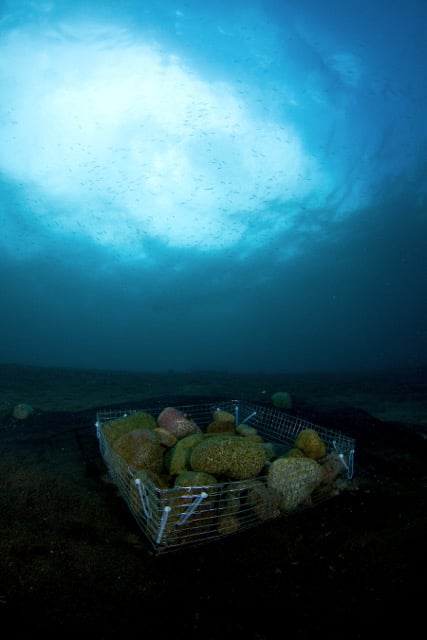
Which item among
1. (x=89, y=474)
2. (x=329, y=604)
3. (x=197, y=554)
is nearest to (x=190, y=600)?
(x=197, y=554)

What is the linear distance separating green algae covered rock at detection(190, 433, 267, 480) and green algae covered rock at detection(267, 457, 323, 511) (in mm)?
234

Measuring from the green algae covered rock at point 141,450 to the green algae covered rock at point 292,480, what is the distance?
1752mm

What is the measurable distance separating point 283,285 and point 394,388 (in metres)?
60.7

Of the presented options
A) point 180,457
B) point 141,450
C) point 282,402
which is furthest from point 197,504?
point 282,402

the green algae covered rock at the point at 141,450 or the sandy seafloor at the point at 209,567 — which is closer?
the sandy seafloor at the point at 209,567

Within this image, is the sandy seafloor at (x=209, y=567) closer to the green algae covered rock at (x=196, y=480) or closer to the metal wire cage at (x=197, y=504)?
the metal wire cage at (x=197, y=504)

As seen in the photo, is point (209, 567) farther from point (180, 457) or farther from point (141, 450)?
point (141, 450)

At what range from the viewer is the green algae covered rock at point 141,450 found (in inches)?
186

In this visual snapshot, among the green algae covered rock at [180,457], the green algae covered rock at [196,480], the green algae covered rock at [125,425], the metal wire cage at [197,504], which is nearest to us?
the metal wire cage at [197,504]

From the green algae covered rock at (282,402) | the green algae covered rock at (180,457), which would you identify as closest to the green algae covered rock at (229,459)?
the green algae covered rock at (180,457)

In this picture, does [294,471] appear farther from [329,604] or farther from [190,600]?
[190,600]

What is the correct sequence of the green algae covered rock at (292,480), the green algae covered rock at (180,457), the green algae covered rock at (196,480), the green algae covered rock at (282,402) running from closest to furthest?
the green algae covered rock at (196,480) → the green algae covered rock at (292,480) → the green algae covered rock at (180,457) → the green algae covered rock at (282,402)

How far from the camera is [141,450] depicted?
482 cm

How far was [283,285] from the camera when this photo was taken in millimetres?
76312
